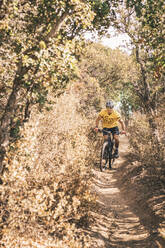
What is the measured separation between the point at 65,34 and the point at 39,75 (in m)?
3.52

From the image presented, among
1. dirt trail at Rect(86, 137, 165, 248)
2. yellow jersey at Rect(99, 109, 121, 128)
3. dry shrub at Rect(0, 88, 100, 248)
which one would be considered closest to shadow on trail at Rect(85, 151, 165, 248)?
dirt trail at Rect(86, 137, 165, 248)

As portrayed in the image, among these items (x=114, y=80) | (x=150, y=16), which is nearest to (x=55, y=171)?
(x=150, y=16)

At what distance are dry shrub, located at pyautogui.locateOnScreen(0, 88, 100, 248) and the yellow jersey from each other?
65.7 inches

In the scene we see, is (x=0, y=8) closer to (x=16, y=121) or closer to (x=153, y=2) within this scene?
(x=16, y=121)

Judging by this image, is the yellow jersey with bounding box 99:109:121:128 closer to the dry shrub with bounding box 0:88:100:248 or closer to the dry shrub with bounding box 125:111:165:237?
the dry shrub with bounding box 0:88:100:248

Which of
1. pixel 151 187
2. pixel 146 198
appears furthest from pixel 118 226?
→ pixel 151 187

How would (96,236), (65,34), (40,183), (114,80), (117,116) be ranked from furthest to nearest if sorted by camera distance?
(114,80) → (117,116) → (65,34) → (96,236) → (40,183)

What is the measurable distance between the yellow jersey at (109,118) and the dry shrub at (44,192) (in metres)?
1.67

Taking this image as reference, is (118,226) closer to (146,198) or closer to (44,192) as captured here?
(146,198)

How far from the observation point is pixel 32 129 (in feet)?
14.3

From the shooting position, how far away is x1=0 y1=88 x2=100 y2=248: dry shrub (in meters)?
4.06

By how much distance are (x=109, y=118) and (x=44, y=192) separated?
5020 millimetres

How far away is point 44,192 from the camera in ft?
16.8

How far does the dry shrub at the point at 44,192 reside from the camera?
406 cm
